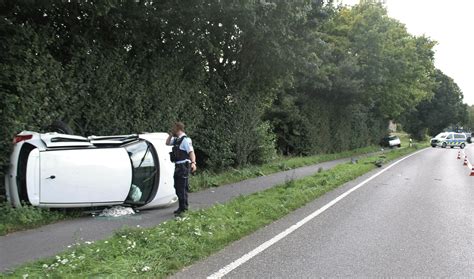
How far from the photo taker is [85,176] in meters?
8.60

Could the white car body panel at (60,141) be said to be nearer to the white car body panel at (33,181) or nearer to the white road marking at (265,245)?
the white car body panel at (33,181)

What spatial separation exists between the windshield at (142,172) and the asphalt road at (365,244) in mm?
2564

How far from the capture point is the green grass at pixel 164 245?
5.54m

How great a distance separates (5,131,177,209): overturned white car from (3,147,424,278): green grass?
4.04ft

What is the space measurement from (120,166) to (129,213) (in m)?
0.97

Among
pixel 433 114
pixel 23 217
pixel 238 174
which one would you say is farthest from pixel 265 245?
pixel 433 114

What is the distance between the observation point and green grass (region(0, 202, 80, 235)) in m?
7.70

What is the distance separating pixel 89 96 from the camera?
37.0ft

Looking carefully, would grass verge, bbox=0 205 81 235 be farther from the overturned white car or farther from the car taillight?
the car taillight

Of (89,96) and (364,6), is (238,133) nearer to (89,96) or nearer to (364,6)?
(89,96)

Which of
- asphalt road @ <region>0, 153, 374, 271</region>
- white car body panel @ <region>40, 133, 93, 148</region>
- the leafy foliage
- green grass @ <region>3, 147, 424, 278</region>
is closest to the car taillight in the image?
the leafy foliage

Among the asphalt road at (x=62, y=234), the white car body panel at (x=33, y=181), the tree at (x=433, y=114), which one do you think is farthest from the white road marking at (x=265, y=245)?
the tree at (x=433, y=114)

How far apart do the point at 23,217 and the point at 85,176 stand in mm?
1220

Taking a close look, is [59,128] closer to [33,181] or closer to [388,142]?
[33,181]
